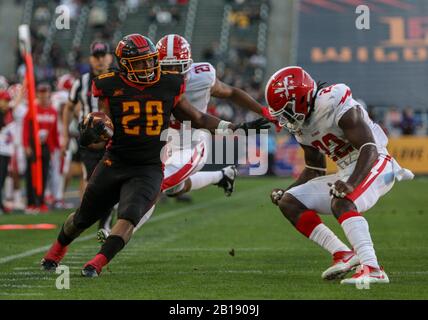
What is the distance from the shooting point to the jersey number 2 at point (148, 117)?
645cm

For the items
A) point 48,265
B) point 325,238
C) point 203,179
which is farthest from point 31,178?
point 325,238

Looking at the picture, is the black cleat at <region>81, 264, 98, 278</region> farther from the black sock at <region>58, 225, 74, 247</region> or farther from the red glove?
the red glove

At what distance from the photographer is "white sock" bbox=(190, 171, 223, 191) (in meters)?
8.80

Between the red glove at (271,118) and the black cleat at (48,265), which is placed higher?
the red glove at (271,118)

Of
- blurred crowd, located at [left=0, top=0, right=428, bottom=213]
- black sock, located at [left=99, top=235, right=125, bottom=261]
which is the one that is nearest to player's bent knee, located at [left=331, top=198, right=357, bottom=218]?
black sock, located at [left=99, top=235, right=125, bottom=261]

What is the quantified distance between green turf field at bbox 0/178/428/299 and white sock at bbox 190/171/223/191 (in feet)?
1.86

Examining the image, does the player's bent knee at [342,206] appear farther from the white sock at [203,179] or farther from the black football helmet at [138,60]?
the white sock at [203,179]

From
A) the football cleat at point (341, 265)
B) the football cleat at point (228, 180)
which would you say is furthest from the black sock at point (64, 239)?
the football cleat at point (228, 180)

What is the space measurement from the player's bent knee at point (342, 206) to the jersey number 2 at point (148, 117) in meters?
1.35

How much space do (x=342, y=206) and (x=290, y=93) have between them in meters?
0.81

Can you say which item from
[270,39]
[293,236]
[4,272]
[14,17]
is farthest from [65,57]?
[4,272]

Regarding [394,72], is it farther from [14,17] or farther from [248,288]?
[248,288]

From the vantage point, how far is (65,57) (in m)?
30.5

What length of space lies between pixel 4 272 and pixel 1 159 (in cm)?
636
